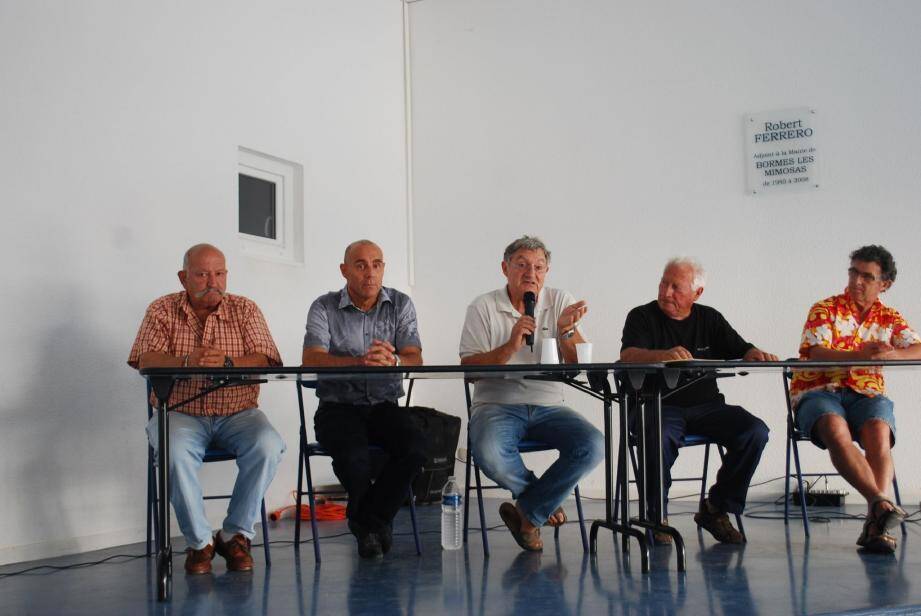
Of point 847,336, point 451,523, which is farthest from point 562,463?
point 847,336

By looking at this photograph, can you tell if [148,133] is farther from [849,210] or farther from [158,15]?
[849,210]

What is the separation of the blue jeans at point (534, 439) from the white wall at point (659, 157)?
85.0 inches

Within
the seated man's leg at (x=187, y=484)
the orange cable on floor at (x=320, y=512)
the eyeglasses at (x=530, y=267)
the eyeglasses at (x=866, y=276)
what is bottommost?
the orange cable on floor at (x=320, y=512)

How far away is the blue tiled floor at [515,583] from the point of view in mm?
2732

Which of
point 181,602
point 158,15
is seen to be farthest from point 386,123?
point 181,602

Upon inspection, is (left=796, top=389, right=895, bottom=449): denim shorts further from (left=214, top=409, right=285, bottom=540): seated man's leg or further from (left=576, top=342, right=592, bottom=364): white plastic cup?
(left=214, top=409, right=285, bottom=540): seated man's leg

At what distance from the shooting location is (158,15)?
14.7 ft

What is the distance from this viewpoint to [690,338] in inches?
159

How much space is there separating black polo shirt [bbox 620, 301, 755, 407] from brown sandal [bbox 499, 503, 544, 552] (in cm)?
80

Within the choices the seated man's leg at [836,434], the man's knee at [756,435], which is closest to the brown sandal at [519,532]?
the man's knee at [756,435]

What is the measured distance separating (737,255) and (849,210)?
0.64 meters

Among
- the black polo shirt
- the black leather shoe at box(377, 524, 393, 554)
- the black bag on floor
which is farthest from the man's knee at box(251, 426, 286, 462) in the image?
the black bag on floor

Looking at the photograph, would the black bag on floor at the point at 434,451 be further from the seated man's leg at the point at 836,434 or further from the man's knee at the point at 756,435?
the seated man's leg at the point at 836,434

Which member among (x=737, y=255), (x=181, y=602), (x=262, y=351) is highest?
(x=737, y=255)
